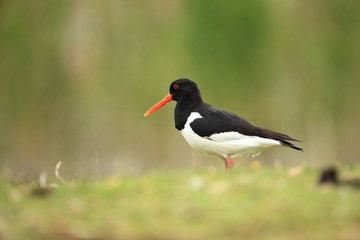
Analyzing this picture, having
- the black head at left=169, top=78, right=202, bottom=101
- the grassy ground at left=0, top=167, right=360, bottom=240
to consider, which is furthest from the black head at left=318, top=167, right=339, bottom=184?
the black head at left=169, top=78, right=202, bottom=101

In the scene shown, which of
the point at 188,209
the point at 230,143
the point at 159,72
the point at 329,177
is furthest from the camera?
the point at 159,72

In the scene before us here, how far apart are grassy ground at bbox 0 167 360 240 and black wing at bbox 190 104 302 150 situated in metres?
2.01

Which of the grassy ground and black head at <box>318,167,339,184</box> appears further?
black head at <box>318,167,339,184</box>

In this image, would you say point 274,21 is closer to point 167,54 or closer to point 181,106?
point 167,54

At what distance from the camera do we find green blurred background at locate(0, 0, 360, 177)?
28.6 m

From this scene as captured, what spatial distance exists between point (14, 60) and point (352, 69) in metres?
13.5

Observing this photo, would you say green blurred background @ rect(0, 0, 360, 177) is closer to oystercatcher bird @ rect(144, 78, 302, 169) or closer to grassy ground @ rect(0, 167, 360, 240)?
Answer: oystercatcher bird @ rect(144, 78, 302, 169)

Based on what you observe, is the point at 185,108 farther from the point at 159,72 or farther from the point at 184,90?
the point at 159,72

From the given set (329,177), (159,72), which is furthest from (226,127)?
(159,72)

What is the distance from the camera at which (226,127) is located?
33.4 feet

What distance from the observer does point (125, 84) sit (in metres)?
30.8

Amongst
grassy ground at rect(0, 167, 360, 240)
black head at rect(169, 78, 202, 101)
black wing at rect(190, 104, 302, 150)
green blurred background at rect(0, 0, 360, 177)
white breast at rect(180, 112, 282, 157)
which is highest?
green blurred background at rect(0, 0, 360, 177)

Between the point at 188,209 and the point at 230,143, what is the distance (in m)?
3.34


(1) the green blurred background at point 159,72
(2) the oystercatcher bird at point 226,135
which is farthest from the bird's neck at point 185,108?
(1) the green blurred background at point 159,72
